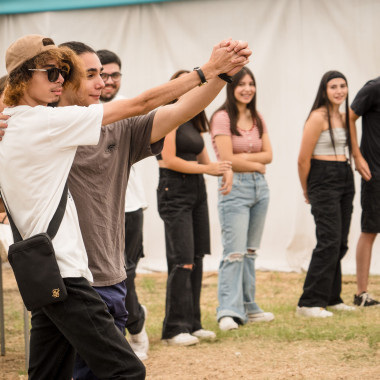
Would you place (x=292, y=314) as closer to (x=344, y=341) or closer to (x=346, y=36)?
(x=344, y=341)

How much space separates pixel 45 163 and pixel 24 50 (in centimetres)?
39

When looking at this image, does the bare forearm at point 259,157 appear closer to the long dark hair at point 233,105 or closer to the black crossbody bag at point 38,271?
the long dark hair at point 233,105

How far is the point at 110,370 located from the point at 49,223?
50 centimetres

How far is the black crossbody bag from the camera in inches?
92.5

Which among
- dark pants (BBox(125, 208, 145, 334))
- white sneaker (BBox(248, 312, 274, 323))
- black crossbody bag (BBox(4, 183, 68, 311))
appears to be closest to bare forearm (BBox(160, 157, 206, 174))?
dark pants (BBox(125, 208, 145, 334))

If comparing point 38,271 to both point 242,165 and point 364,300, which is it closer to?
point 242,165

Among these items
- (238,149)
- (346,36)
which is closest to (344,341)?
(238,149)

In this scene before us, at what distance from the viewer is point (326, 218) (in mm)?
5582

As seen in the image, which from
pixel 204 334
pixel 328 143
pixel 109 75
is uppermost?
pixel 109 75

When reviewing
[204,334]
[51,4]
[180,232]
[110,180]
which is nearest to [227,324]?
[204,334]

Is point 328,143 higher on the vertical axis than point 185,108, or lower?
lower

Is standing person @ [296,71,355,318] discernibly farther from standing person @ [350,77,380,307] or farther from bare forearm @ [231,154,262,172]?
bare forearm @ [231,154,262,172]

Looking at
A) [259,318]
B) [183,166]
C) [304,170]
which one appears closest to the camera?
[183,166]

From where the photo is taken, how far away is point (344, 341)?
4863 millimetres
